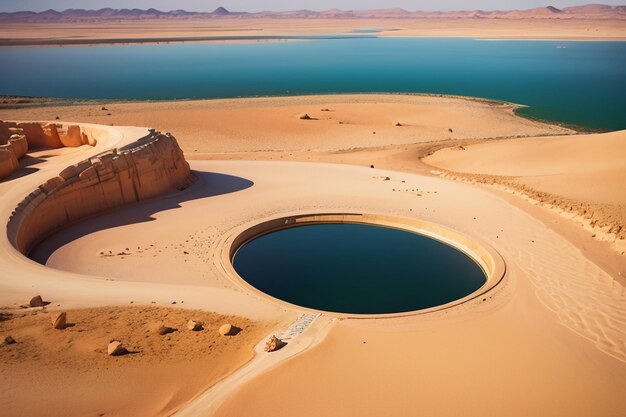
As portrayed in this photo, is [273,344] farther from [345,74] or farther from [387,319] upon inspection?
[345,74]

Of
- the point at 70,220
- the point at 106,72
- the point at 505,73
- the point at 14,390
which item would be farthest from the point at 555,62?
the point at 14,390

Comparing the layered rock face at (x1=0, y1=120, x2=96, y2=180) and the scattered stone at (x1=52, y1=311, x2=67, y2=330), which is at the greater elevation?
the layered rock face at (x1=0, y1=120, x2=96, y2=180)

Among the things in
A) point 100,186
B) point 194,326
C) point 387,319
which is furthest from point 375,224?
point 100,186

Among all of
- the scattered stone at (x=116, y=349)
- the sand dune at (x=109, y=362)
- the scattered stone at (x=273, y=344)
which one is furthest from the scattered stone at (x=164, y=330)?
the scattered stone at (x=273, y=344)

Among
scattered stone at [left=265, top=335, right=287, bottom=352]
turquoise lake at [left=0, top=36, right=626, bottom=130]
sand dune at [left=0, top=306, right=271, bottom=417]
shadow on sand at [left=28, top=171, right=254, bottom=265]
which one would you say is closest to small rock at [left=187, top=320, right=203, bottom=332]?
sand dune at [left=0, top=306, right=271, bottom=417]

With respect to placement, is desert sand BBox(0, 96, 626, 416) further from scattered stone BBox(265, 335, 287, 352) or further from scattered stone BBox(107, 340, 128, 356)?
scattered stone BBox(107, 340, 128, 356)

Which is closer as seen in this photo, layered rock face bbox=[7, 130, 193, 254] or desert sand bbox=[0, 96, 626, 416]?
desert sand bbox=[0, 96, 626, 416]

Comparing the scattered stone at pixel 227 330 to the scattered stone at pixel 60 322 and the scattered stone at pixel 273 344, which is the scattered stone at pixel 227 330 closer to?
the scattered stone at pixel 273 344
